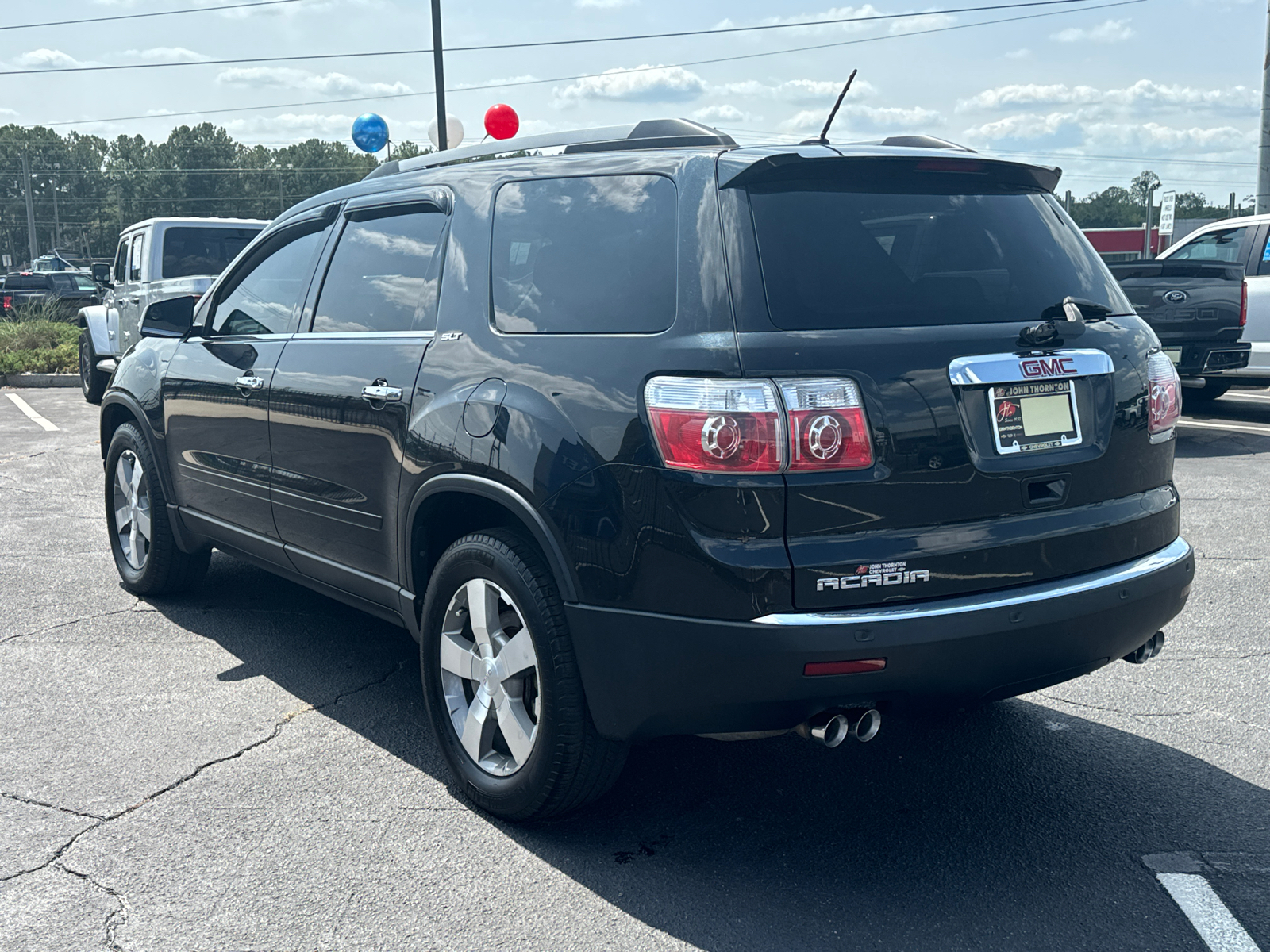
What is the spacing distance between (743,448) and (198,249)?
39.5ft

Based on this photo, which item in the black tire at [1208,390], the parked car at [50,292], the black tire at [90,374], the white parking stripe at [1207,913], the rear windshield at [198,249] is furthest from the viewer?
the parked car at [50,292]

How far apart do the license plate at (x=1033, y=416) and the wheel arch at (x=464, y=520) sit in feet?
3.77

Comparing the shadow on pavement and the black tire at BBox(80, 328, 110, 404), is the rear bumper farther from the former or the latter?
the black tire at BBox(80, 328, 110, 404)

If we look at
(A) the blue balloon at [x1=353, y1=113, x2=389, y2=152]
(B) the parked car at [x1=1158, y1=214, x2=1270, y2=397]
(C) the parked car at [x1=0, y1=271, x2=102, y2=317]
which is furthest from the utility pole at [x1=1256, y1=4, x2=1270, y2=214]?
(C) the parked car at [x1=0, y1=271, x2=102, y2=317]

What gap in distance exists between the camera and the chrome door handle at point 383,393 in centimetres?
376

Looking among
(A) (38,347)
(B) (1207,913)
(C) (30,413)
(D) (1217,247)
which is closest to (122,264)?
(C) (30,413)

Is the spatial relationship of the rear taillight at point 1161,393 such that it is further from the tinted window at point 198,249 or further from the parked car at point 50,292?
the parked car at point 50,292

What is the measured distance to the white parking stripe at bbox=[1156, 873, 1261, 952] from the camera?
8.98ft

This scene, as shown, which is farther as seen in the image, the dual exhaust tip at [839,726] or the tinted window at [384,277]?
the tinted window at [384,277]

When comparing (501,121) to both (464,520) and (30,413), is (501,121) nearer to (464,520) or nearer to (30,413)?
(464,520)

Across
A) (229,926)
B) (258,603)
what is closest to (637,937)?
A: (229,926)

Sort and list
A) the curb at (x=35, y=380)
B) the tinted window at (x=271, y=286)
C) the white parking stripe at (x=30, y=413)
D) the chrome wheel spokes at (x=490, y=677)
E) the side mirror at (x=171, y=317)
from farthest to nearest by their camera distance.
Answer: the curb at (x=35, y=380), the white parking stripe at (x=30, y=413), the side mirror at (x=171, y=317), the tinted window at (x=271, y=286), the chrome wheel spokes at (x=490, y=677)

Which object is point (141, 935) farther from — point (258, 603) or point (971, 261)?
point (258, 603)

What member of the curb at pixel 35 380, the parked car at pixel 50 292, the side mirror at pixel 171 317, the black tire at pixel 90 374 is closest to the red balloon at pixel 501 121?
the side mirror at pixel 171 317
